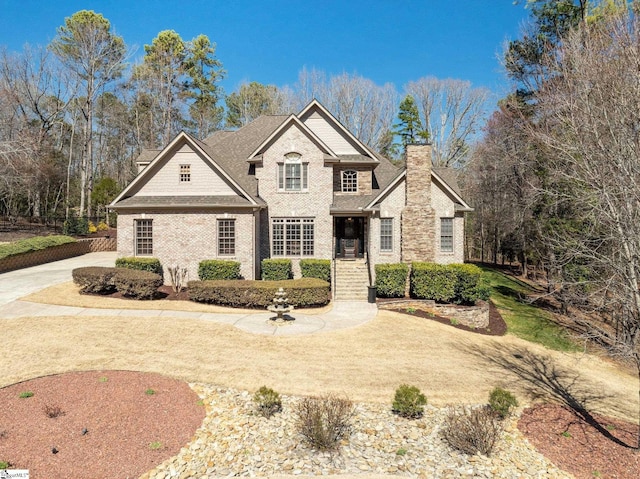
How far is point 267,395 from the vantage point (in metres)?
7.73

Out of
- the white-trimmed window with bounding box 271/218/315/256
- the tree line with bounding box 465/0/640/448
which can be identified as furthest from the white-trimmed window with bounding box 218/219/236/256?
the tree line with bounding box 465/0/640/448

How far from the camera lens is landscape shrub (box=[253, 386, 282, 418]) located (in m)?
7.58

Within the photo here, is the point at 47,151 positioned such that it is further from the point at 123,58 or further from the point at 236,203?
the point at 236,203

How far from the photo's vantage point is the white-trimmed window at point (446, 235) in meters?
20.1

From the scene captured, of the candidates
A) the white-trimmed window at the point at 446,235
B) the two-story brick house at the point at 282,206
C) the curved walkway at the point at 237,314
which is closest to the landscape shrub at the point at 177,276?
the two-story brick house at the point at 282,206

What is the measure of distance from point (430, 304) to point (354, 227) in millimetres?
8179

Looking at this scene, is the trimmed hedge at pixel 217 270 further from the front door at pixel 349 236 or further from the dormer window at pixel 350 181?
the dormer window at pixel 350 181

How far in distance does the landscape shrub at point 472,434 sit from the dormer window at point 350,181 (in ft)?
54.2

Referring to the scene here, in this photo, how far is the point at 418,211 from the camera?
19.8m

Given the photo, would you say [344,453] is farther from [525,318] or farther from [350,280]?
[525,318]

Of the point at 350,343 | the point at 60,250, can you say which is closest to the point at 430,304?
the point at 350,343

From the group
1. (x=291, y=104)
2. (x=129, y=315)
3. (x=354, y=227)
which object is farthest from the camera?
(x=291, y=104)

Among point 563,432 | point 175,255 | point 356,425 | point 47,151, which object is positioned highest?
point 47,151

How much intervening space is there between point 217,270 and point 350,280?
749 cm
